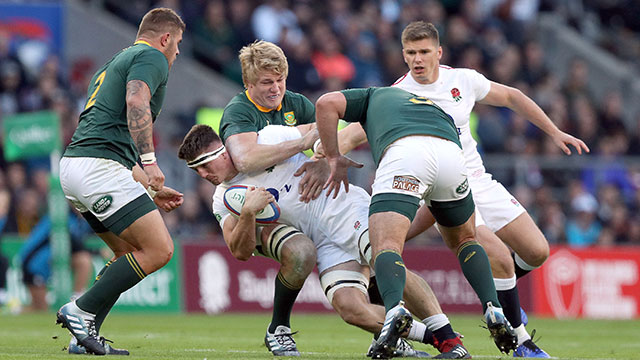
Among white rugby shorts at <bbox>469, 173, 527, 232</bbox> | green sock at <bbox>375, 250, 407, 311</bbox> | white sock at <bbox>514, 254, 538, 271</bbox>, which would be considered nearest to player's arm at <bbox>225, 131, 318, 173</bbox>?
green sock at <bbox>375, 250, 407, 311</bbox>

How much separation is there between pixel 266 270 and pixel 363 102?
8765 mm

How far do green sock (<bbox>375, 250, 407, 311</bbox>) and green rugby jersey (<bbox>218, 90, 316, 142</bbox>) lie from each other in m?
1.72

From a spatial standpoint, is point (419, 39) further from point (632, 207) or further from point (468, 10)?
point (468, 10)

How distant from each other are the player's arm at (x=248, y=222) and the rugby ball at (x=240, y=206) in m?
0.08

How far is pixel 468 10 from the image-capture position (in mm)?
21922

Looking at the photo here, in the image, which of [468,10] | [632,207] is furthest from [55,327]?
[468,10]

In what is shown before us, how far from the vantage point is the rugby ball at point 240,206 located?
7.52 metres

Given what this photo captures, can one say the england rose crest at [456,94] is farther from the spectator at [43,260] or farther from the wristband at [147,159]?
the spectator at [43,260]

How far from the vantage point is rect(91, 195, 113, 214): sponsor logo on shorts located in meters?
7.38

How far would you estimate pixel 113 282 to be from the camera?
24.2 feet

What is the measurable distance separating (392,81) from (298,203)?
39.8ft

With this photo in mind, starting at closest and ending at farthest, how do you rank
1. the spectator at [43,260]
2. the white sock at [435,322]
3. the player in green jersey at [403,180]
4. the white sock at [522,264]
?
the player in green jersey at [403,180]
the white sock at [435,322]
the white sock at [522,264]
the spectator at [43,260]

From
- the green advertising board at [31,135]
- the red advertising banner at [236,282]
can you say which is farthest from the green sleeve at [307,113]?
the red advertising banner at [236,282]

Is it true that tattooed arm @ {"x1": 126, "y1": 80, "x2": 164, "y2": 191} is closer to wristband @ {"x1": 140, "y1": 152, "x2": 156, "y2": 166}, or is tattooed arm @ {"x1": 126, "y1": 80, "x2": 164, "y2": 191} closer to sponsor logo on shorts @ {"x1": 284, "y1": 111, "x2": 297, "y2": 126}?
wristband @ {"x1": 140, "y1": 152, "x2": 156, "y2": 166}
